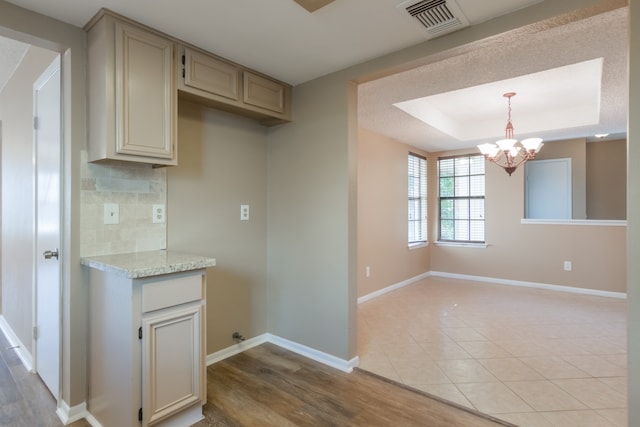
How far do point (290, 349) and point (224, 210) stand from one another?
1.34 metres

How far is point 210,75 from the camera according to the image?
7.48ft

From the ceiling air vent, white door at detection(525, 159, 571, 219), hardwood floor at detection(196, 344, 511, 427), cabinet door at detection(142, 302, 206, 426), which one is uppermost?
the ceiling air vent

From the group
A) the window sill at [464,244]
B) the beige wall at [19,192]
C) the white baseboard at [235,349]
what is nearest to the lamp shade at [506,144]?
the window sill at [464,244]

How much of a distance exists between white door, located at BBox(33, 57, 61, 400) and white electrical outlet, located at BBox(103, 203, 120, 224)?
10.3 inches

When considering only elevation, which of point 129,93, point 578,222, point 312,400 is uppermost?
point 129,93

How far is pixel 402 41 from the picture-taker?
2.12 m

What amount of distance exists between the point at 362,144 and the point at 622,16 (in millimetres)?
2701

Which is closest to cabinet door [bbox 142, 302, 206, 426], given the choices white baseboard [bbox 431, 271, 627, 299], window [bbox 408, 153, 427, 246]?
window [bbox 408, 153, 427, 246]

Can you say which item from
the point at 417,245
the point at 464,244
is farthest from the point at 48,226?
the point at 464,244

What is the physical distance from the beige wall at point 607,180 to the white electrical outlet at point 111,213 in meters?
6.84

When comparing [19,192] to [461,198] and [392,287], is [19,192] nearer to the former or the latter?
[392,287]

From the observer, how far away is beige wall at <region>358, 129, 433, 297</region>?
14.3 feet

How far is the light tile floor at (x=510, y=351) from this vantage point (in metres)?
2.08

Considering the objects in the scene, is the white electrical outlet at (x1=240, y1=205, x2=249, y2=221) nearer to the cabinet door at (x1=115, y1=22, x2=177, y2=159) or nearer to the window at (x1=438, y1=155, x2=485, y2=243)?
the cabinet door at (x1=115, y1=22, x2=177, y2=159)
